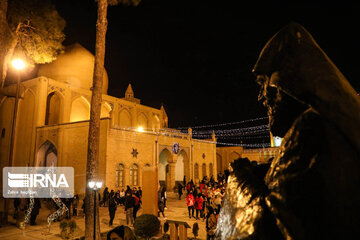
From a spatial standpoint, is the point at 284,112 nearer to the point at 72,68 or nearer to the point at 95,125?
the point at 95,125

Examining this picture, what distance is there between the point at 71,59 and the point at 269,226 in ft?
96.7

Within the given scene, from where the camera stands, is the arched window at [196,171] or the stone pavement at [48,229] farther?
the arched window at [196,171]

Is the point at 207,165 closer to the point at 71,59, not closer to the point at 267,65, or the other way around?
the point at 71,59

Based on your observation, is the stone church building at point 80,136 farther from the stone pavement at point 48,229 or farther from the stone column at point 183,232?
the stone column at point 183,232

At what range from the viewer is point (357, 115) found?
40.4 inches

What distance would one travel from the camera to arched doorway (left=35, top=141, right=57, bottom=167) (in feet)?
71.1

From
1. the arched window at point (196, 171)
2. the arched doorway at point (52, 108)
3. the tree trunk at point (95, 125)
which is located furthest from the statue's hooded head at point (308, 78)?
the arched window at point (196, 171)

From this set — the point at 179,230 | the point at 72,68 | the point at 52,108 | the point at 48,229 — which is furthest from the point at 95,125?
the point at 72,68

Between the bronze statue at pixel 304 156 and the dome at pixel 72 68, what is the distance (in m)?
27.4

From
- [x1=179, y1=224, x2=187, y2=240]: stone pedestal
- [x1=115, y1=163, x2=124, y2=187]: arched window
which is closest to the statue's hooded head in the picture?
[x1=179, y1=224, x2=187, y2=240]: stone pedestal

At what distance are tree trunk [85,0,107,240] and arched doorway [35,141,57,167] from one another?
662 inches

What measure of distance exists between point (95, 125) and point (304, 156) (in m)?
7.17

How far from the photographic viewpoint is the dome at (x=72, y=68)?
26.2 m

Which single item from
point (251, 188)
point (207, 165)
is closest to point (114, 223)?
point (251, 188)
